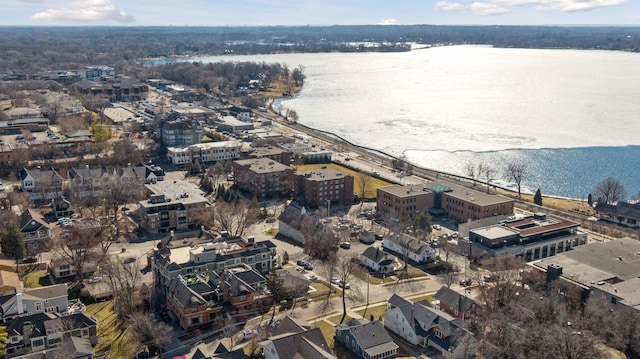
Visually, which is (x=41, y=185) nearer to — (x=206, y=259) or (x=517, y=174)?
(x=206, y=259)

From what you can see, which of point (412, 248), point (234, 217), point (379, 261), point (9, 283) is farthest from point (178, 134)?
point (379, 261)

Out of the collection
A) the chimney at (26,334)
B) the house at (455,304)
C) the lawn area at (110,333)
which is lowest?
the lawn area at (110,333)

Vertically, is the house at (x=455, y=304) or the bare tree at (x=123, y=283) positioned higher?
the house at (x=455, y=304)

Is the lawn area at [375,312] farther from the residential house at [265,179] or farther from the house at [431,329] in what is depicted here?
the residential house at [265,179]

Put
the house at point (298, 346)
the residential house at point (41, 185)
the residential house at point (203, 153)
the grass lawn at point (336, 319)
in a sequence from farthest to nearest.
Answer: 1. the residential house at point (203, 153)
2. the residential house at point (41, 185)
3. the grass lawn at point (336, 319)
4. the house at point (298, 346)

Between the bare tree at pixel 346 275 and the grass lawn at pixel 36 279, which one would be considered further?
the grass lawn at pixel 36 279

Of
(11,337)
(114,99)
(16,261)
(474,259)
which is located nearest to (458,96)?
(114,99)

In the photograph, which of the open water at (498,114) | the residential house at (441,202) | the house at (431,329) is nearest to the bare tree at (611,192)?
the open water at (498,114)
